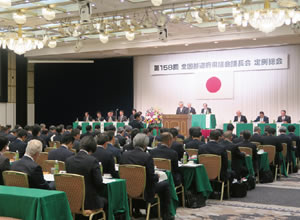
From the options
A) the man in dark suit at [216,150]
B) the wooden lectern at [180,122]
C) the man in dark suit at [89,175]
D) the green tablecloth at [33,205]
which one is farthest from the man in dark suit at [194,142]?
the wooden lectern at [180,122]

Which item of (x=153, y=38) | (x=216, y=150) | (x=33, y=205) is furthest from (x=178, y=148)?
(x=153, y=38)

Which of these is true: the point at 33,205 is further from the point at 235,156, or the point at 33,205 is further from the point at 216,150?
the point at 235,156

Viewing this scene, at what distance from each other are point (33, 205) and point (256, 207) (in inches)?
170

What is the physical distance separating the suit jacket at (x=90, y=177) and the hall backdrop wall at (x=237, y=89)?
14017 mm

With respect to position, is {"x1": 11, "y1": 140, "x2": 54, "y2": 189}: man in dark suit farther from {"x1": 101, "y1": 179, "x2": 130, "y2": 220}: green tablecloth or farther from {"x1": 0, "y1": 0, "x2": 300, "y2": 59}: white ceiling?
{"x1": 0, "y1": 0, "x2": 300, "y2": 59}: white ceiling

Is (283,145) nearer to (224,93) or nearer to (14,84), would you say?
(224,93)

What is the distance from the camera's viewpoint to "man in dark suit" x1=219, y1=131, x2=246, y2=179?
809 cm

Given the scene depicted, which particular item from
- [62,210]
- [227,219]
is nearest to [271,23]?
[227,219]

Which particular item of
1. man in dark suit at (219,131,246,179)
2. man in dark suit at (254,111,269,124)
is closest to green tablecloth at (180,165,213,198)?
man in dark suit at (219,131,246,179)

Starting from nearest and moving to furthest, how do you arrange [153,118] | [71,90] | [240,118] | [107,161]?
1. [107,161]
2. [153,118]
3. [240,118]
4. [71,90]

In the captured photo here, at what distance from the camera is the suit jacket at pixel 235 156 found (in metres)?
8.08

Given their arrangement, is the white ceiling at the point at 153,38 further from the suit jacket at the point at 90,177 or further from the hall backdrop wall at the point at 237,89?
the suit jacket at the point at 90,177

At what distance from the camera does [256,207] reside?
6.88 meters

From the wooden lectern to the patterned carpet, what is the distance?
280 inches
